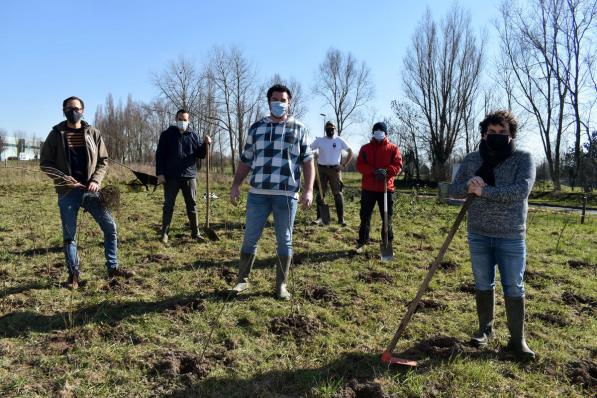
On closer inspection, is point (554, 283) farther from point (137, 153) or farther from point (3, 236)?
point (137, 153)

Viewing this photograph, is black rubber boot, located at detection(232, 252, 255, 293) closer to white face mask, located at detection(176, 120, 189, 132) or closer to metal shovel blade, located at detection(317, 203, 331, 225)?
white face mask, located at detection(176, 120, 189, 132)

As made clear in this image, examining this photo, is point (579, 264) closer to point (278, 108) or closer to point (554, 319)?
point (554, 319)

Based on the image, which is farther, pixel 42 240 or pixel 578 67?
pixel 578 67

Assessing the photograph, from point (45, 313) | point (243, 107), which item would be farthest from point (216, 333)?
point (243, 107)

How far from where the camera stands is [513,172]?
10.1 ft

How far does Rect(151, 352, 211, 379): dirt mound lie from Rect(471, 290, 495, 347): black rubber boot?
6.94ft

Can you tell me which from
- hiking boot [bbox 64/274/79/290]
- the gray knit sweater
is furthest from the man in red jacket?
hiking boot [bbox 64/274/79/290]

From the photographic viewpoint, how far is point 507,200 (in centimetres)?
298

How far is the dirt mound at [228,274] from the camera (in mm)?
4727

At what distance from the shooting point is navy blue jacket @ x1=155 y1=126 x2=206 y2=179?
6.09 metres

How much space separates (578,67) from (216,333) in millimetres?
30416

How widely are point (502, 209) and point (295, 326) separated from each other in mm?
1902

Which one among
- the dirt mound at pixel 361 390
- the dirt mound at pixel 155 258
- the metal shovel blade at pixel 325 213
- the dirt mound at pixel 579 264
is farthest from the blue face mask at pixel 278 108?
the dirt mound at pixel 579 264

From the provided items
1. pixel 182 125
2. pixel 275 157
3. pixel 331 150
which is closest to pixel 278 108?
pixel 275 157
